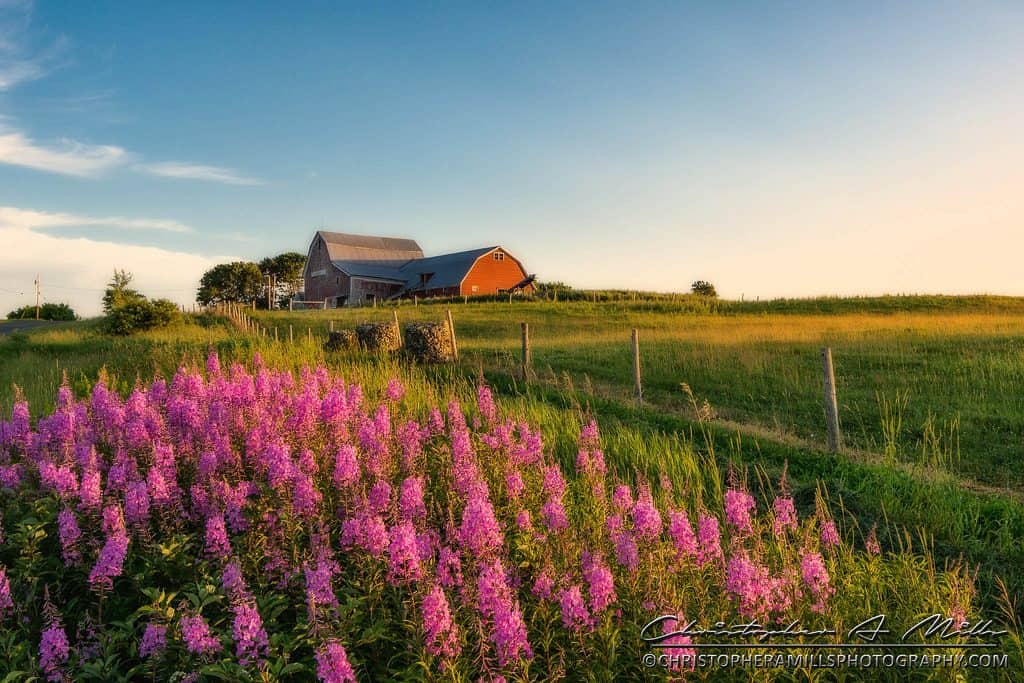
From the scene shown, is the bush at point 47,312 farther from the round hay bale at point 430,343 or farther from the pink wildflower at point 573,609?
the pink wildflower at point 573,609

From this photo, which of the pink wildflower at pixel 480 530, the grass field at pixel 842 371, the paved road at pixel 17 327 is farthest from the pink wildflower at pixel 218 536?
the paved road at pixel 17 327

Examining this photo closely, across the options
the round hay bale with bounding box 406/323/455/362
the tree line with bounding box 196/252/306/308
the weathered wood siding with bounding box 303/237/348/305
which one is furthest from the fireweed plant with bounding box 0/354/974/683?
the tree line with bounding box 196/252/306/308

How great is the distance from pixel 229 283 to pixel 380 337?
6224cm

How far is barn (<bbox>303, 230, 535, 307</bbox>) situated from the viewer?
55.3 meters

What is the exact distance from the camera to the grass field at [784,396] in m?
8.25

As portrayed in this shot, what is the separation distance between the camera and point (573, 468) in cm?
891

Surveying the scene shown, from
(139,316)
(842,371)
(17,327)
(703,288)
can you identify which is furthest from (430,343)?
(703,288)

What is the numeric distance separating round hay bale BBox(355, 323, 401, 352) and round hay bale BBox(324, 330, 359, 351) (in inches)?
7.8

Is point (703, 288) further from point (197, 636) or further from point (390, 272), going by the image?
point (197, 636)

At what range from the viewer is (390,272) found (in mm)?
62094

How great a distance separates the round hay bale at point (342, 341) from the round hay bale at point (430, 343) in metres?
1.71

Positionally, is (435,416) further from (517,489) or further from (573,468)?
(573,468)

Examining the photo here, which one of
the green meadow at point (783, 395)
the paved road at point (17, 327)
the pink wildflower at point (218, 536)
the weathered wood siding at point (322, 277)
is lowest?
the green meadow at point (783, 395)

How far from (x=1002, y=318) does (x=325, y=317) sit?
3481 centimetres
